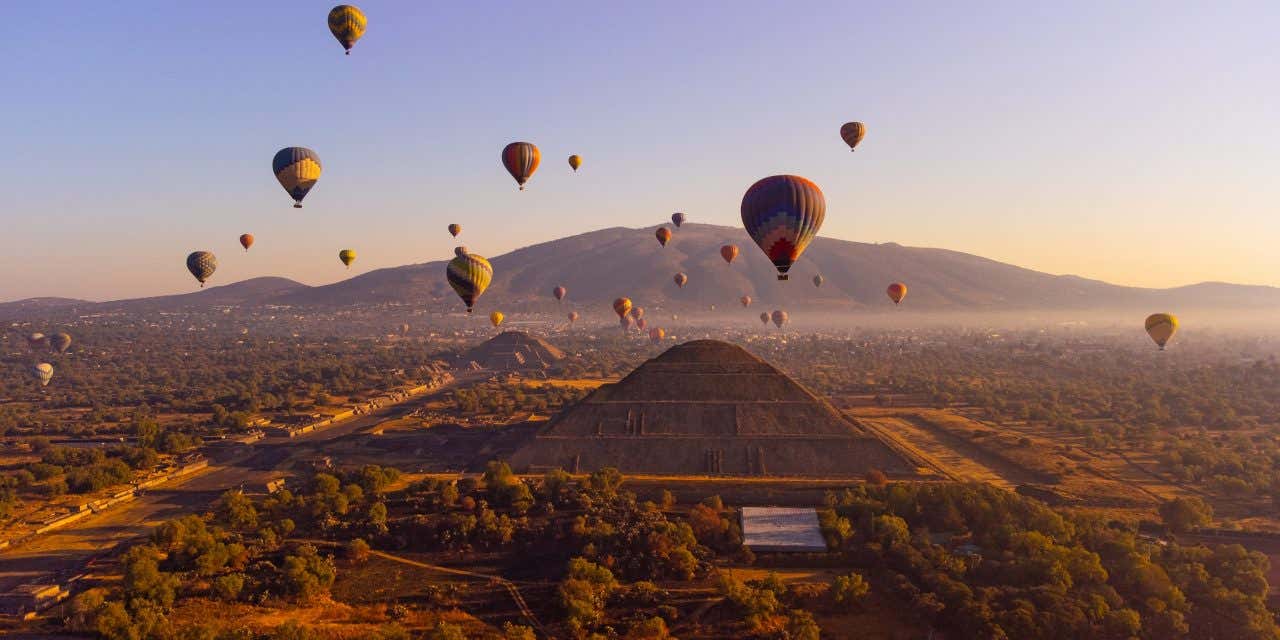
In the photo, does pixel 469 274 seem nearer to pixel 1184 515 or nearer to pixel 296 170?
pixel 296 170

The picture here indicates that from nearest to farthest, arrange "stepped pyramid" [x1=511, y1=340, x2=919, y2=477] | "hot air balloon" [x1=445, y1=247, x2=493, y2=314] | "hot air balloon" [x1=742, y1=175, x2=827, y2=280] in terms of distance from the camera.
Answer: "hot air balloon" [x1=742, y1=175, x2=827, y2=280], "stepped pyramid" [x1=511, y1=340, x2=919, y2=477], "hot air balloon" [x1=445, y1=247, x2=493, y2=314]

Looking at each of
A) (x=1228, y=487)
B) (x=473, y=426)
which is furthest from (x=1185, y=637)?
(x=473, y=426)

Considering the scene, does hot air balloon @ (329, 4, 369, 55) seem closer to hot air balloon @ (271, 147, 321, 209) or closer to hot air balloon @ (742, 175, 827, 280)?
hot air balloon @ (271, 147, 321, 209)

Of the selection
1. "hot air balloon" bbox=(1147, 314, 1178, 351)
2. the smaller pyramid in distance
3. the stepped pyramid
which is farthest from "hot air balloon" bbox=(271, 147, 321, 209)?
"hot air balloon" bbox=(1147, 314, 1178, 351)

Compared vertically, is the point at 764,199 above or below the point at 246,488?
above

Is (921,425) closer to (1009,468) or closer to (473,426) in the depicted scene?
(1009,468)

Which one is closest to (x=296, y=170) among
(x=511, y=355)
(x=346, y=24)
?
(x=346, y=24)
